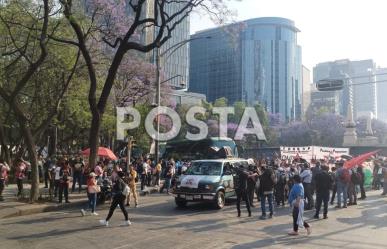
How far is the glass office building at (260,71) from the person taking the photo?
384 ft

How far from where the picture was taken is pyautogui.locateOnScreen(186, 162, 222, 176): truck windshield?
61.0 feet

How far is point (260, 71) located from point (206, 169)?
107 metres

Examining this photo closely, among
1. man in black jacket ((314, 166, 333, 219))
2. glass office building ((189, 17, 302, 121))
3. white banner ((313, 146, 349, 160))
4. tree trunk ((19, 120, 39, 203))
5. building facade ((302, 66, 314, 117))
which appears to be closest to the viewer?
man in black jacket ((314, 166, 333, 219))

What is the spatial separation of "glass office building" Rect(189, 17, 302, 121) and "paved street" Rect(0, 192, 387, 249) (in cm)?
9001

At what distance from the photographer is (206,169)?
1878 cm

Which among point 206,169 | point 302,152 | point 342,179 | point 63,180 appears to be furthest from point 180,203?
point 302,152

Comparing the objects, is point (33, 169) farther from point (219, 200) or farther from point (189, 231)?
point (189, 231)

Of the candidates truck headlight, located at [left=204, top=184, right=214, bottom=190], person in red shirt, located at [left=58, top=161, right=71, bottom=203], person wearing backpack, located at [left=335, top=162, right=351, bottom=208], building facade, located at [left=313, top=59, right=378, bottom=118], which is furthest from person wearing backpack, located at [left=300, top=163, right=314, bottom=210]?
building facade, located at [left=313, top=59, right=378, bottom=118]

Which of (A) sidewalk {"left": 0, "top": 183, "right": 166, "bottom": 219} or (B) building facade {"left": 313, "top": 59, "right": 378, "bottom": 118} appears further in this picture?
(B) building facade {"left": 313, "top": 59, "right": 378, "bottom": 118}

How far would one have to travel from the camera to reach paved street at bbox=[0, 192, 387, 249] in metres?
11.4

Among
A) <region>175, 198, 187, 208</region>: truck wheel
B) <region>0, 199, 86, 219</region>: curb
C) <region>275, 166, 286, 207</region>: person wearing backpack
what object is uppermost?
<region>275, 166, 286, 207</region>: person wearing backpack

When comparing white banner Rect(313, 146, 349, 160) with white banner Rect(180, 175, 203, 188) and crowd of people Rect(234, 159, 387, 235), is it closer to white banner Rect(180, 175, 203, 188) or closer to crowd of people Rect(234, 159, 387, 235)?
crowd of people Rect(234, 159, 387, 235)

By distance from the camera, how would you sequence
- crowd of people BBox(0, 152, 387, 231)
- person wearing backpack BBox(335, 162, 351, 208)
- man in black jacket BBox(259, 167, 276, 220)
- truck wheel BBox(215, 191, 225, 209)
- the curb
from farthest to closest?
person wearing backpack BBox(335, 162, 351, 208) < truck wheel BBox(215, 191, 225, 209) < the curb < man in black jacket BBox(259, 167, 276, 220) < crowd of people BBox(0, 152, 387, 231)

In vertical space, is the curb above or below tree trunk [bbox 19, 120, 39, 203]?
below
